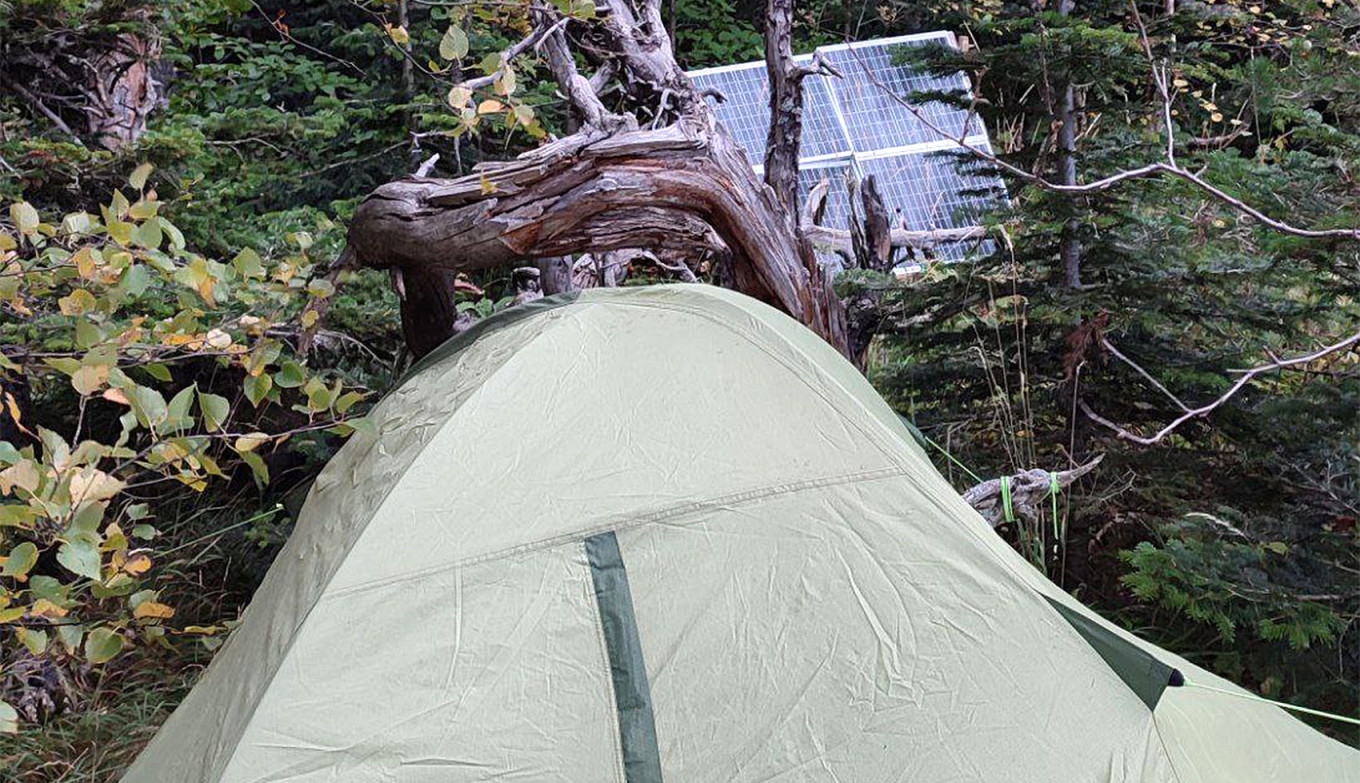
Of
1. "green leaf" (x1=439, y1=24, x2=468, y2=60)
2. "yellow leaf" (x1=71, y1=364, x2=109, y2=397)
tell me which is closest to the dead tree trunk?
"green leaf" (x1=439, y1=24, x2=468, y2=60)

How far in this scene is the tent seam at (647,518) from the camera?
2305 mm

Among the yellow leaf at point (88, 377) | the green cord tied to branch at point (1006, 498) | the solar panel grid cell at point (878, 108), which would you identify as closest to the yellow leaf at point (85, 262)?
the yellow leaf at point (88, 377)

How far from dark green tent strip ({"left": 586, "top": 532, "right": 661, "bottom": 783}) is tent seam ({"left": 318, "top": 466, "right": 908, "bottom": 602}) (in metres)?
0.03

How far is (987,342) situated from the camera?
425 centimetres

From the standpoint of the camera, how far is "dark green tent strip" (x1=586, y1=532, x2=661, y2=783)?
2143 millimetres

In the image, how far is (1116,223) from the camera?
3945 mm

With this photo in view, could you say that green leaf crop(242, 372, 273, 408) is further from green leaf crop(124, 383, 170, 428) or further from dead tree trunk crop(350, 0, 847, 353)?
dead tree trunk crop(350, 0, 847, 353)

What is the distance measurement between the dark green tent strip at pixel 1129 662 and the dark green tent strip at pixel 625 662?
811mm

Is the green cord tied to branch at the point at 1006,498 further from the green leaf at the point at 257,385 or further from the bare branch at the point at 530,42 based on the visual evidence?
the green leaf at the point at 257,385

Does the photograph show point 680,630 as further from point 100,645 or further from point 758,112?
point 758,112

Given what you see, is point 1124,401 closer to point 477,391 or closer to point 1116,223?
point 1116,223

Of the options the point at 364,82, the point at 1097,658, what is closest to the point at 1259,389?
the point at 1097,658

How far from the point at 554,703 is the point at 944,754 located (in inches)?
28.4

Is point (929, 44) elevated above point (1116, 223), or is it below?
above
